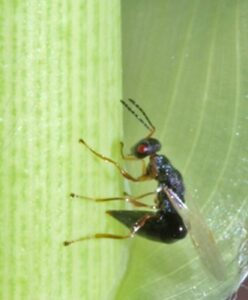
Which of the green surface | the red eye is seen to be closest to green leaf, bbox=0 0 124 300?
the green surface

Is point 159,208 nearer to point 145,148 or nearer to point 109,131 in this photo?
point 145,148

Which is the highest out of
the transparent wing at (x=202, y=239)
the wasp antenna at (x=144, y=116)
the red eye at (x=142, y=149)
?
the wasp antenna at (x=144, y=116)

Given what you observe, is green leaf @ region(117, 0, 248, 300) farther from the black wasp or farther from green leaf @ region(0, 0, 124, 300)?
green leaf @ region(0, 0, 124, 300)

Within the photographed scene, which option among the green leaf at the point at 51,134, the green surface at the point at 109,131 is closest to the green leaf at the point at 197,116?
the green surface at the point at 109,131

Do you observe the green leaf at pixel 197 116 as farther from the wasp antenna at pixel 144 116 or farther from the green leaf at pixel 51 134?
the green leaf at pixel 51 134

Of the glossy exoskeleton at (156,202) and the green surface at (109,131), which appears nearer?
the green surface at (109,131)

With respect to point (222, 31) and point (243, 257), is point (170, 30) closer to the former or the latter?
point (222, 31)

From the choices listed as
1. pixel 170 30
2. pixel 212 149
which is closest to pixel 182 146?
pixel 212 149

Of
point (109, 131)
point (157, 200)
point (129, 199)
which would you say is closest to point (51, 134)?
point (109, 131)
